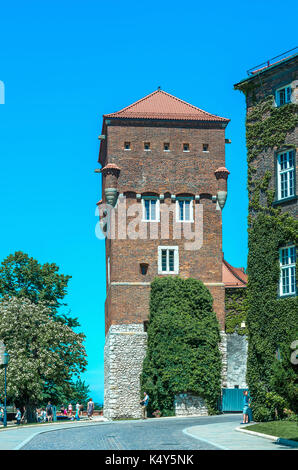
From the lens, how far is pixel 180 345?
47.1m

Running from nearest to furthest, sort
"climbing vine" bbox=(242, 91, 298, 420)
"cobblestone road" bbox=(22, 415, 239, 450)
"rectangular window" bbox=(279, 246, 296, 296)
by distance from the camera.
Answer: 1. "cobblestone road" bbox=(22, 415, 239, 450)
2. "rectangular window" bbox=(279, 246, 296, 296)
3. "climbing vine" bbox=(242, 91, 298, 420)

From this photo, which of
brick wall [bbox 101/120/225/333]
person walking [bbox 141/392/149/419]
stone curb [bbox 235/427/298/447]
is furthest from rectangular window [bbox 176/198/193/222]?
stone curb [bbox 235/427/298/447]

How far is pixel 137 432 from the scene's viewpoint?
30.1m

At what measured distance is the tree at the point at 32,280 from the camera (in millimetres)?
61094

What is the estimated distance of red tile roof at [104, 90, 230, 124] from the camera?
53406 mm

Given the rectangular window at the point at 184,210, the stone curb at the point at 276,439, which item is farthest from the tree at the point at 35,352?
the stone curb at the point at 276,439

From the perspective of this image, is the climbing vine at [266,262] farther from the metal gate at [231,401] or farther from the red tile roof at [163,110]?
the red tile roof at [163,110]

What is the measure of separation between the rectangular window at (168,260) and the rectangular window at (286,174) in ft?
57.9

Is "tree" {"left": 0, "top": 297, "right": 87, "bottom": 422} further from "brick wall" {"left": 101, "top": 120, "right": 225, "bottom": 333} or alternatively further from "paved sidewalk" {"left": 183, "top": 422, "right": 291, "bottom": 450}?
"paved sidewalk" {"left": 183, "top": 422, "right": 291, "bottom": 450}

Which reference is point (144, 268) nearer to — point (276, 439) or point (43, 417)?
point (43, 417)

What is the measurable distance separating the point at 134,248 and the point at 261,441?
28904 mm

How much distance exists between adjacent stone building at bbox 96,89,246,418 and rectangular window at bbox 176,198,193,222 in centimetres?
7

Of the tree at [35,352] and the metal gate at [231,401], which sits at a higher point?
the tree at [35,352]

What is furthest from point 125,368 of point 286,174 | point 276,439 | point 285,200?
point 276,439
